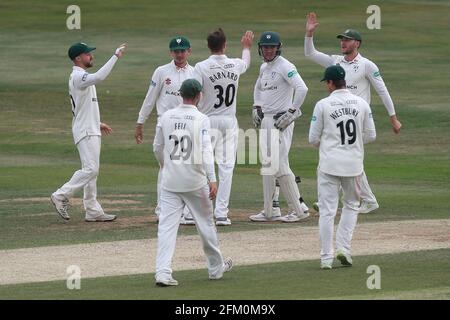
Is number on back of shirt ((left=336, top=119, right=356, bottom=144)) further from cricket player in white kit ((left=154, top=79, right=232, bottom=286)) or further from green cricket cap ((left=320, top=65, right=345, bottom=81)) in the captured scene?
cricket player in white kit ((left=154, top=79, right=232, bottom=286))

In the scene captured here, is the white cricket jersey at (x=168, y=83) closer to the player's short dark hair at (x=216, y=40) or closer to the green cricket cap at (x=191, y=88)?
the player's short dark hair at (x=216, y=40)

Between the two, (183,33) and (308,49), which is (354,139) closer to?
(308,49)

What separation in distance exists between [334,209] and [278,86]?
14.7ft

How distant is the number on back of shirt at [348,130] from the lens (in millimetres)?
14203

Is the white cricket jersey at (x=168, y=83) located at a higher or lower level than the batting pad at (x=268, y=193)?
higher

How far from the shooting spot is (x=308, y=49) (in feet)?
61.0

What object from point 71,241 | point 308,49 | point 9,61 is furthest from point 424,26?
point 71,241

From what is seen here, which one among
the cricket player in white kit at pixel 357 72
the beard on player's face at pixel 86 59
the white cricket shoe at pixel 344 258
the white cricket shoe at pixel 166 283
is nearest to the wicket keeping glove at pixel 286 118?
the cricket player in white kit at pixel 357 72

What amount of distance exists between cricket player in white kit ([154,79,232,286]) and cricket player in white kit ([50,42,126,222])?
491cm

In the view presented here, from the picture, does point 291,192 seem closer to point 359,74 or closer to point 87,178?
point 359,74

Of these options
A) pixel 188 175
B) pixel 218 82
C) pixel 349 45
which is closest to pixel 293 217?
pixel 218 82

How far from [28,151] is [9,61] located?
16.6 m

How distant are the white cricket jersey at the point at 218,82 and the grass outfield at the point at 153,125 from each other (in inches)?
66.4

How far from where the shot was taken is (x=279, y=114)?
1842cm
